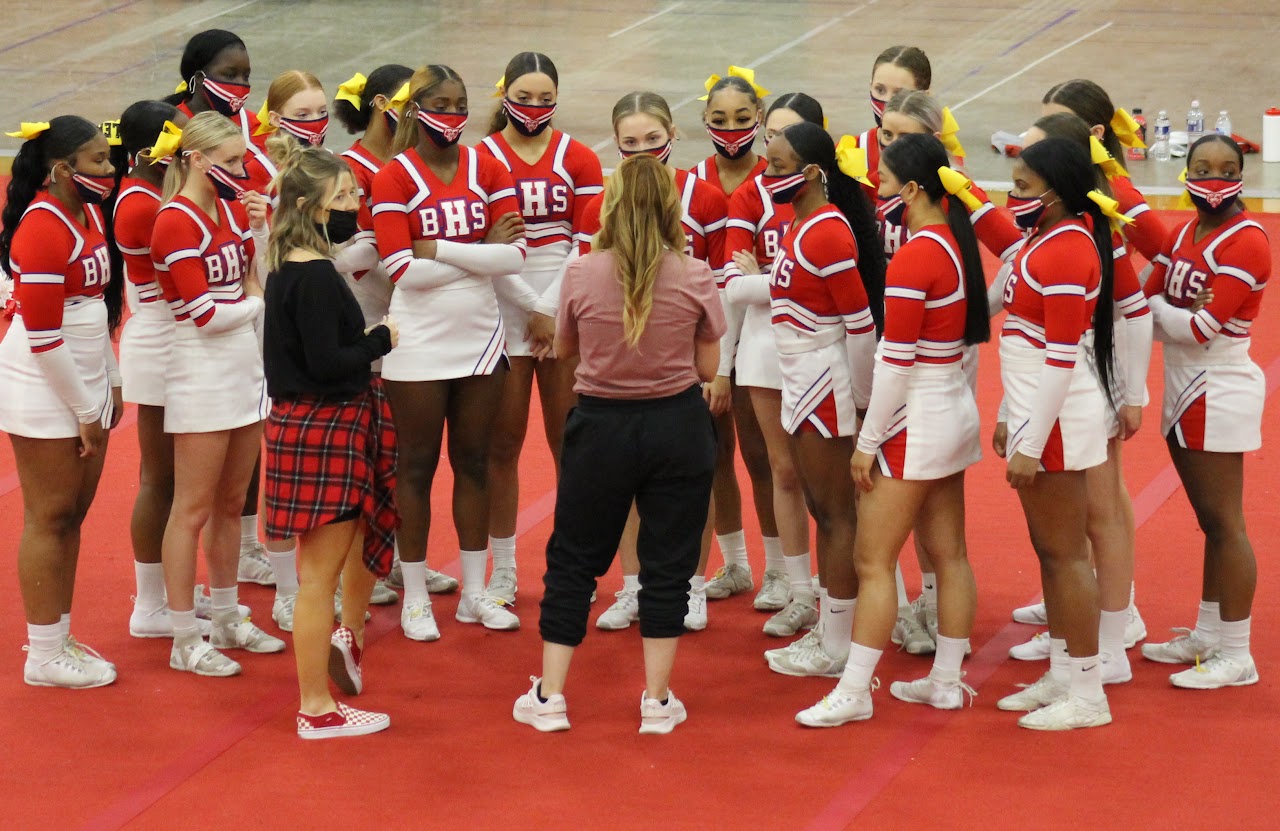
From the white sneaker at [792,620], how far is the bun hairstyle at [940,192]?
134cm

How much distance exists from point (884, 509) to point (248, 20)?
48.9 ft

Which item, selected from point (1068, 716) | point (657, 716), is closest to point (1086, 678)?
point (1068, 716)

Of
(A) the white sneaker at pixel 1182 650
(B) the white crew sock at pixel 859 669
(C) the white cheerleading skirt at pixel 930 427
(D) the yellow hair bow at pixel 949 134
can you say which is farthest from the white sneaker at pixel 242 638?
(A) the white sneaker at pixel 1182 650

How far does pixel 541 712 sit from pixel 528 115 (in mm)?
1976

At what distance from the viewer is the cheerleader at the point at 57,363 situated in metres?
4.64

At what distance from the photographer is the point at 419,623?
17.6 ft

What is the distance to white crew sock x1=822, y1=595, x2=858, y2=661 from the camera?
5.00 meters

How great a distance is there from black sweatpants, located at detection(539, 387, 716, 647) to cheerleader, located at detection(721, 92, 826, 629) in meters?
0.64

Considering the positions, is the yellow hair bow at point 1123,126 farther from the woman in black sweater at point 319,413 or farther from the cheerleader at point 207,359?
the cheerleader at point 207,359

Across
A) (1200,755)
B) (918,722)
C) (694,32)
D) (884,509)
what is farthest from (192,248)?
(694,32)

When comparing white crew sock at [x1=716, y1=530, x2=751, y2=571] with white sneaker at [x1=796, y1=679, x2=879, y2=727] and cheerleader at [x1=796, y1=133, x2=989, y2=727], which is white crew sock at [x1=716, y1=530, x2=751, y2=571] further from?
white sneaker at [x1=796, y1=679, x2=879, y2=727]

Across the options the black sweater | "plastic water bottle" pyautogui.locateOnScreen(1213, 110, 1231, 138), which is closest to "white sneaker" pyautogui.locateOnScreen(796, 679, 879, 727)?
the black sweater

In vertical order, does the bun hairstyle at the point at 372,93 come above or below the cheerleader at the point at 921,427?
above

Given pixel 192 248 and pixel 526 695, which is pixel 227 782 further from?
pixel 192 248
